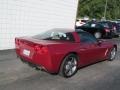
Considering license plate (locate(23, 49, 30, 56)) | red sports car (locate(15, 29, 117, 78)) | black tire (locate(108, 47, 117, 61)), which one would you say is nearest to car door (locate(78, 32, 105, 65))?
red sports car (locate(15, 29, 117, 78))

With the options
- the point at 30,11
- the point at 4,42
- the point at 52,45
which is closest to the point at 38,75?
the point at 52,45

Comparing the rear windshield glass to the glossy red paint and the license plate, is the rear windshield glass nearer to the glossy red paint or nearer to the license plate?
the glossy red paint

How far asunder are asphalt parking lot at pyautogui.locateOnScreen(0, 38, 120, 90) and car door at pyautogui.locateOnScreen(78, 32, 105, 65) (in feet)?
1.20

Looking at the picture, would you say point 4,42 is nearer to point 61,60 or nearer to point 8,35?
point 8,35

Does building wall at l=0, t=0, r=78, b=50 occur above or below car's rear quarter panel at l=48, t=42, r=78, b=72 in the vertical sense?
above

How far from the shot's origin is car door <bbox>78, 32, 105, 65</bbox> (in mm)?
7430

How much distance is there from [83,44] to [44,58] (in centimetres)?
165

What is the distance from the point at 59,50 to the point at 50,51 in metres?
0.33

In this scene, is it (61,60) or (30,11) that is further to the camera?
(30,11)

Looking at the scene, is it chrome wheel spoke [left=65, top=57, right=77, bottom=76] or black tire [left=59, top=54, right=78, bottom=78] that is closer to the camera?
black tire [left=59, top=54, right=78, bottom=78]

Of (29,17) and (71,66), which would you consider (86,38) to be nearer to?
(71,66)

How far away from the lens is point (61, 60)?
21.6 ft

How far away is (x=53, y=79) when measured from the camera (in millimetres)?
6660

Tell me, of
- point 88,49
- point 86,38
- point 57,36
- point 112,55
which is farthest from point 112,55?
point 57,36
